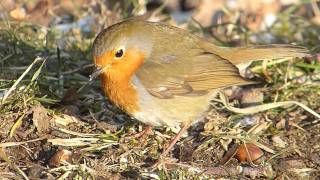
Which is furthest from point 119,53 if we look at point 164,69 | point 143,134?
point 143,134

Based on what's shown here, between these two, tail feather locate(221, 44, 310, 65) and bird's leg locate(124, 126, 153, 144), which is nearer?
bird's leg locate(124, 126, 153, 144)

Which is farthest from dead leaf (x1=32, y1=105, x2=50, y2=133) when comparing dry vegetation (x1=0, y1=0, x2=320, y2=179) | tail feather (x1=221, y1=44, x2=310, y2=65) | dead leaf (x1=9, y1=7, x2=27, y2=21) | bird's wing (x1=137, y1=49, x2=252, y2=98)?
dead leaf (x1=9, y1=7, x2=27, y2=21)

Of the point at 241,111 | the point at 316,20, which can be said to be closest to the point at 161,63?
the point at 241,111

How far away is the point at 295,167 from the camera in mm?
4133

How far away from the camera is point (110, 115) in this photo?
4.62m

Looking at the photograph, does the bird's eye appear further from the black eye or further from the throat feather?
the throat feather

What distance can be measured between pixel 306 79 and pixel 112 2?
2.06 metres

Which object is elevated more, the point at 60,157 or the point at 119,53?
the point at 119,53

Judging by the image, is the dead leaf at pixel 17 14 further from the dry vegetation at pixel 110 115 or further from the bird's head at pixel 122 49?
the bird's head at pixel 122 49

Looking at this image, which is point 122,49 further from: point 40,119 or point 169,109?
point 40,119

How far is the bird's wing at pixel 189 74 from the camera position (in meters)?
4.23

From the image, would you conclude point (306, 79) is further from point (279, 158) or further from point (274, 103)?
point (279, 158)

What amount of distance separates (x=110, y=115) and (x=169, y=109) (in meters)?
0.58

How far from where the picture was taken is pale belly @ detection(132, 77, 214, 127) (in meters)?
4.12
